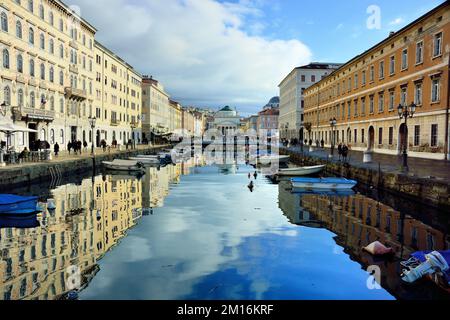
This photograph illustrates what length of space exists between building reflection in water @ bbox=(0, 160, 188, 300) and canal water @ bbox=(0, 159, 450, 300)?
0.03 meters

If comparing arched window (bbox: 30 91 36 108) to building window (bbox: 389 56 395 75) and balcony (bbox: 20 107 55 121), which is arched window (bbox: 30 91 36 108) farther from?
building window (bbox: 389 56 395 75)

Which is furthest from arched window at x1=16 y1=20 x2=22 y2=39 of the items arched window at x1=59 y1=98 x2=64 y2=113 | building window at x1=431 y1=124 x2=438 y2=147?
building window at x1=431 y1=124 x2=438 y2=147

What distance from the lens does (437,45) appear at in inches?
1201

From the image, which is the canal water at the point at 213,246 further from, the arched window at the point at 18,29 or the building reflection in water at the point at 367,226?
the arched window at the point at 18,29

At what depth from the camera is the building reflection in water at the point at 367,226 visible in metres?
10.5

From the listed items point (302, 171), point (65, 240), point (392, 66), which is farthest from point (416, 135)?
point (65, 240)

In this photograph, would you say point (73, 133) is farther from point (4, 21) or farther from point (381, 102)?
point (381, 102)

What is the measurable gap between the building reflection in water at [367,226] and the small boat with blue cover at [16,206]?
36.4ft

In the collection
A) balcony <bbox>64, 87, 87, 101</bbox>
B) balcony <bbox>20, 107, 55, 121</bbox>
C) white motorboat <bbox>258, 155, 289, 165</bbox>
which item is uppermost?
balcony <bbox>64, 87, 87, 101</bbox>

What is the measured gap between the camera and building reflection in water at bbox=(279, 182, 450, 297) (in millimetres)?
10453

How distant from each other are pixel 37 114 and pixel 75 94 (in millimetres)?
11295
